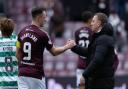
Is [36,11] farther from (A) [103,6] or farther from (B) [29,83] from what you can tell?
(A) [103,6]

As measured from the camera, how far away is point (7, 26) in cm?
1152

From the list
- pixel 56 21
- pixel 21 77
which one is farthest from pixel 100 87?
pixel 56 21

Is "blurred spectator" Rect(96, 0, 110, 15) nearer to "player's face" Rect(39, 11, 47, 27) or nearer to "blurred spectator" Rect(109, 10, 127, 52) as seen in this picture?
"blurred spectator" Rect(109, 10, 127, 52)

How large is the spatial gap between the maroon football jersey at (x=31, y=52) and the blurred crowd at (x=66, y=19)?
292 inches

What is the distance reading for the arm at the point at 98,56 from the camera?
10.8 meters

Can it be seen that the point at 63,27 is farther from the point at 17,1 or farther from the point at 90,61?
the point at 90,61

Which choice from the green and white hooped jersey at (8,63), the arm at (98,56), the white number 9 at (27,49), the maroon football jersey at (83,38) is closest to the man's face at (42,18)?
the white number 9 at (27,49)

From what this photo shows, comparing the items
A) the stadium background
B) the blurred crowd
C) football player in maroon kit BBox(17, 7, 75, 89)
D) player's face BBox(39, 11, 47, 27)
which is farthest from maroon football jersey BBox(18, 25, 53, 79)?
the blurred crowd

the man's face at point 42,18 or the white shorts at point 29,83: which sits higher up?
the man's face at point 42,18

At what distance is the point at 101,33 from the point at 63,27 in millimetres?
10000

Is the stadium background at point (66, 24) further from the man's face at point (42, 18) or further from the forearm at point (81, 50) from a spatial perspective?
the man's face at point (42, 18)

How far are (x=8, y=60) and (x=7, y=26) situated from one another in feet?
1.83

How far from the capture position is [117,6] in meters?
22.7

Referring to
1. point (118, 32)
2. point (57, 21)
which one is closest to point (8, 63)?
point (118, 32)
